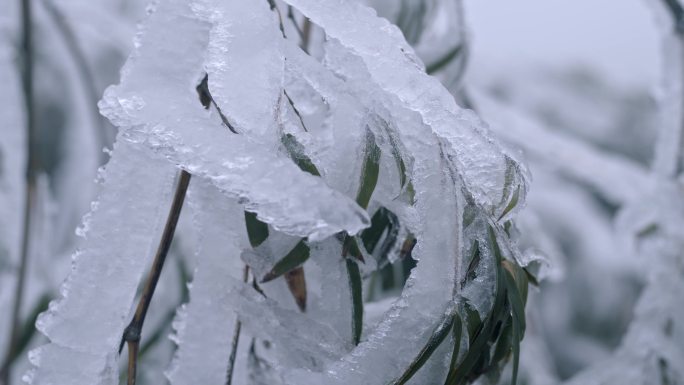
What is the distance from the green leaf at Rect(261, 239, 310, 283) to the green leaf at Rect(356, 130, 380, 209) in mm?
41

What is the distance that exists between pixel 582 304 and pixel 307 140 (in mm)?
2241

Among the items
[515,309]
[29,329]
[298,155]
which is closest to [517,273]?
[515,309]

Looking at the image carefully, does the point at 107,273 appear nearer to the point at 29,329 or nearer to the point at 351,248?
the point at 351,248

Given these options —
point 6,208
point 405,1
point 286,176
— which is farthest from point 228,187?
point 6,208

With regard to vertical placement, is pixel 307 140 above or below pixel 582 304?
above

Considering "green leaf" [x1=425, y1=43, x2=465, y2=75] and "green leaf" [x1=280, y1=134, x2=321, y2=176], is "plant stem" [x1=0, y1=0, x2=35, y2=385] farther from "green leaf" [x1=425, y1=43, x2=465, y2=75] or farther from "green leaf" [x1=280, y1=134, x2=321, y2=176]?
"green leaf" [x1=280, y1=134, x2=321, y2=176]

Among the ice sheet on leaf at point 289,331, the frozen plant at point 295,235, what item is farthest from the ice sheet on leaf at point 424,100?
the ice sheet on leaf at point 289,331

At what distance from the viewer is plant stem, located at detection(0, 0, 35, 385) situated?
0.83 metres

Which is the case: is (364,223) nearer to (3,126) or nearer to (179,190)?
(179,190)

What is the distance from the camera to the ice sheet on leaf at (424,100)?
0.38m

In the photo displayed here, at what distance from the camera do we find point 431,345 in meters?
0.37

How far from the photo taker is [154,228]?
0.40 metres

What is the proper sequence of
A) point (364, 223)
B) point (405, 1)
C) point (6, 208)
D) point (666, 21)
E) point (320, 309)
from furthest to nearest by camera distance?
point (6, 208)
point (666, 21)
point (405, 1)
point (320, 309)
point (364, 223)

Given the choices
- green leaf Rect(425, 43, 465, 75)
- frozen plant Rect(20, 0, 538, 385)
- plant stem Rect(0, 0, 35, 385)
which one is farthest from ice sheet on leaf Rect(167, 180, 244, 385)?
plant stem Rect(0, 0, 35, 385)
